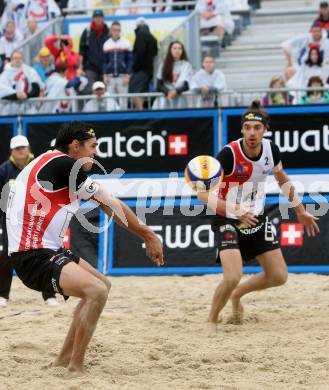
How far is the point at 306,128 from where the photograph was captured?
11625mm

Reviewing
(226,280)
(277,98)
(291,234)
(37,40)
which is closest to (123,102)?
(277,98)

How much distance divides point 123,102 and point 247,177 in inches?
199

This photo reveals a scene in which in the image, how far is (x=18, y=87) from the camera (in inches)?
531

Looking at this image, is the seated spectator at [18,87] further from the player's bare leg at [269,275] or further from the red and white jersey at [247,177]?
the player's bare leg at [269,275]

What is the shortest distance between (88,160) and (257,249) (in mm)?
2394

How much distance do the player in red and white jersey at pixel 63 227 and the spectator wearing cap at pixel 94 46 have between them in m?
8.50

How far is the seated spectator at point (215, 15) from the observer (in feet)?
50.9

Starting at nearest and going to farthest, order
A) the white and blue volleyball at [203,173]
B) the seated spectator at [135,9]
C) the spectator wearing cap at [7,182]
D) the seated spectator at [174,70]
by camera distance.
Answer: the white and blue volleyball at [203,173]
the spectator wearing cap at [7,182]
the seated spectator at [174,70]
the seated spectator at [135,9]

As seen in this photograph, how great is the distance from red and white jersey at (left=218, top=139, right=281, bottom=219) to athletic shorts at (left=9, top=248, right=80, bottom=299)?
2.32 m

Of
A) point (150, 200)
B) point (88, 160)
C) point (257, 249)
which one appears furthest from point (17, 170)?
point (88, 160)

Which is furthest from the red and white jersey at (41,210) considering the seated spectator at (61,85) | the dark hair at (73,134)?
the seated spectator at (61,85)

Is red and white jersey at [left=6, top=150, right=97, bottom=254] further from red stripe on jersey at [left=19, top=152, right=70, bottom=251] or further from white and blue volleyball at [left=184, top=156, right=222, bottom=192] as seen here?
white and blue volleyball at [left=184, top=156, right=222, bottom=192]

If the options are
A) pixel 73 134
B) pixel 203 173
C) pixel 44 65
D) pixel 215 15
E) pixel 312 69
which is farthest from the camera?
pixel 215 15

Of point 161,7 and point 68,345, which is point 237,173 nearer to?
point 68,345
